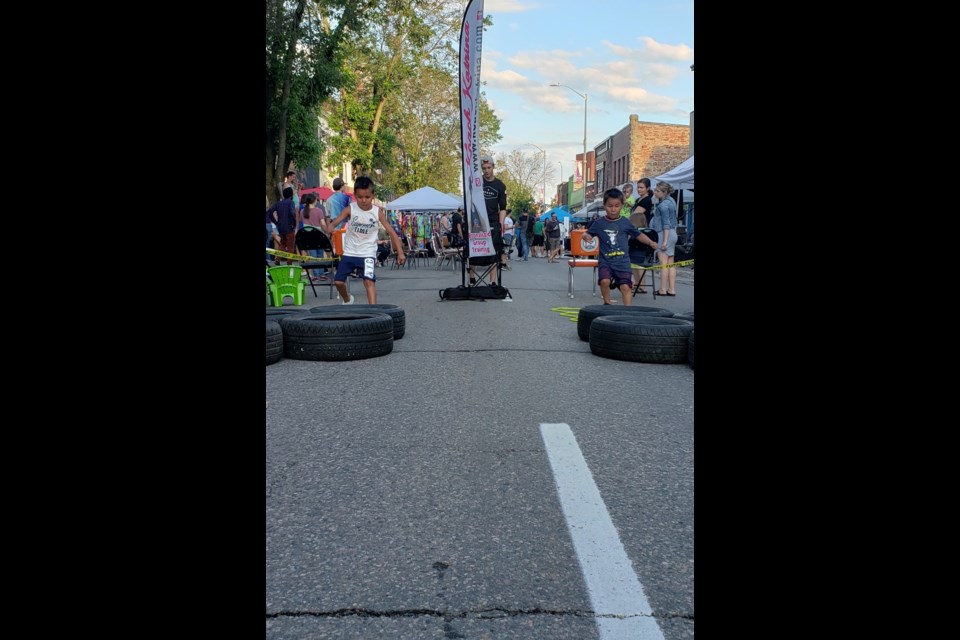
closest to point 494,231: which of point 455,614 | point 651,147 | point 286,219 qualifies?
point 286,219

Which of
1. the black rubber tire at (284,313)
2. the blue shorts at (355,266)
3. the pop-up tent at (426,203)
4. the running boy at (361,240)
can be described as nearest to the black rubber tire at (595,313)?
the black rubber tire at (284,313)

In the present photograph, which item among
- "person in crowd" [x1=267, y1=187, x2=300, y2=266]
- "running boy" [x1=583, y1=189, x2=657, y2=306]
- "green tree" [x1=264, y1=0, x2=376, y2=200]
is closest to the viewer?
"running boy" [x1=583, y1=189, x2=657, y2=306]

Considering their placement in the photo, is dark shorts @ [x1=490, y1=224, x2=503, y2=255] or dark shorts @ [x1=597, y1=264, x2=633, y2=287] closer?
dark shorts @ [x1=597, y1=264, x2=633, y2=287]

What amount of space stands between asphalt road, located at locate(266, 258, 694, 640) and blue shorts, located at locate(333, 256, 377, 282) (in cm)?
369

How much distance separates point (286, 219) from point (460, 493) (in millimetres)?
13503

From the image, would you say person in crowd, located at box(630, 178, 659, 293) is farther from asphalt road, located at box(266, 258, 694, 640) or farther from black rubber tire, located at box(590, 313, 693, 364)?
asphalt road, located at box(266, 258, 694, 640)

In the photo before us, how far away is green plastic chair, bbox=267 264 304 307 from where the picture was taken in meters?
11.8

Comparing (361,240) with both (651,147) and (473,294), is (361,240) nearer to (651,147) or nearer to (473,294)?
(473,294)

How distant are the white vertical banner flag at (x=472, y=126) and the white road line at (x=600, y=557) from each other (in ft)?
27.5

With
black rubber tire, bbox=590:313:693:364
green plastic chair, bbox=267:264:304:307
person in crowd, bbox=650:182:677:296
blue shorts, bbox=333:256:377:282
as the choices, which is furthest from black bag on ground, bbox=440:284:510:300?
black rubber tire, bbox=590:313:693:364
